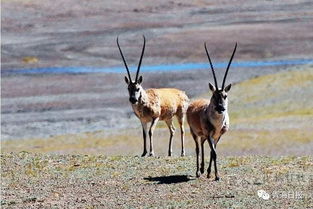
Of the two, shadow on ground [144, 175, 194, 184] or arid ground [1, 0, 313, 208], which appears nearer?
arid ground [1, 0, 313, 208]

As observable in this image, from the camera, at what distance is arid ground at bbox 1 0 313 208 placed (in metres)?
16.7

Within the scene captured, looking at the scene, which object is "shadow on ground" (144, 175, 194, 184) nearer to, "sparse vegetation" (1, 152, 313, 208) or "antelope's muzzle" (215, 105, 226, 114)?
"sparse vegetation" (1, 152, 313, 208)

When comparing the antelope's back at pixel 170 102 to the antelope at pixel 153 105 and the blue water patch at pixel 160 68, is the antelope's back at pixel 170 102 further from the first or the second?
the blue water patch at pixel 160 68

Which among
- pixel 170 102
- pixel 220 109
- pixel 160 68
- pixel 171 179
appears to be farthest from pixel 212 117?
pixel 160 68

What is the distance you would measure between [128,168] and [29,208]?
13.4 feet

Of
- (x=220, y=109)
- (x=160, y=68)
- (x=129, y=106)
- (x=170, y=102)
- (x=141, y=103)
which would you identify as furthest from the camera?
(x=160, y=68)

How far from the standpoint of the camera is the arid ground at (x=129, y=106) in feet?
54.9

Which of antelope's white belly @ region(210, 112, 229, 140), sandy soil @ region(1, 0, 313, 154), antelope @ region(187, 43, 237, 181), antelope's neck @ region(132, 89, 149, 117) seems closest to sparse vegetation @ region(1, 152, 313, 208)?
antelope @ region(187, 43, 237, 181)

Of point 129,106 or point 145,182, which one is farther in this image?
point 129,106

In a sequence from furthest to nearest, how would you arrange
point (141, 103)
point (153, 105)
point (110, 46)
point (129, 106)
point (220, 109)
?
1. point (110, 46)
2. point (129, 106)
3. point (153, 105)
4. point (141, 103)
5. point (220, 109)

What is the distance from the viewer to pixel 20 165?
A: 2014 centimetres

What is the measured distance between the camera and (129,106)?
4075cm

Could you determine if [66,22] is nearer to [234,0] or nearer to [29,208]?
[234,0]

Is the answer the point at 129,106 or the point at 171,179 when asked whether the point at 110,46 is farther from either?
the point at 171,179
